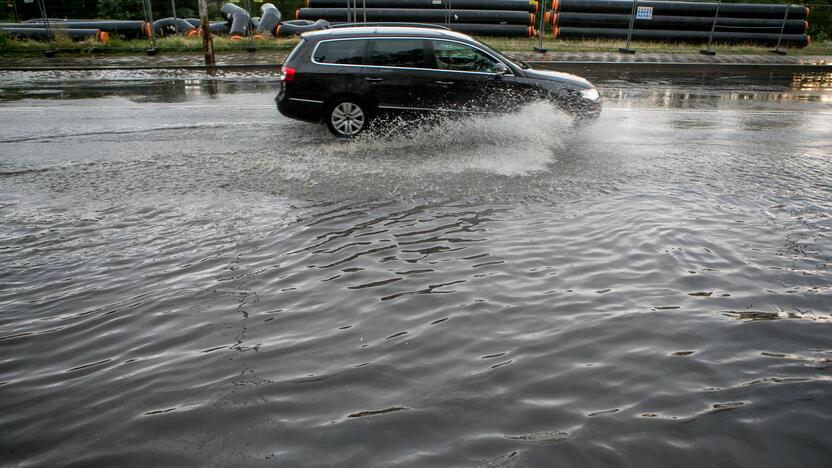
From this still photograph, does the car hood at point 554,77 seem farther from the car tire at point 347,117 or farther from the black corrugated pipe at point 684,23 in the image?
the black corrugated pipe at point 684,23

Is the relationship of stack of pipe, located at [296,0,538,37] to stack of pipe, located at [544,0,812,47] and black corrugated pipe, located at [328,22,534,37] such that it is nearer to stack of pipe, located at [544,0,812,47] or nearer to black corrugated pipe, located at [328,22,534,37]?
black corrugated pipe, located at [328,22,534,37]

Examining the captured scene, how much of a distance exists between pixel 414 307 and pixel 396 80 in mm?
5916

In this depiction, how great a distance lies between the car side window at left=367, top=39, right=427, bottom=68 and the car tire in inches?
31.5

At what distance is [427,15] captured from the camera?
2466cm

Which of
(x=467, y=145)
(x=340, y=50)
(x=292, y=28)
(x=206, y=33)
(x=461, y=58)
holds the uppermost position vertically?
(x=292, y=28)

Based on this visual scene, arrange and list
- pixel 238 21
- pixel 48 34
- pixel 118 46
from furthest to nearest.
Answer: pixel 238 21 < pixel 48 34 < pixel 118 46

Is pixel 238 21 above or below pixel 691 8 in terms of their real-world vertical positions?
below

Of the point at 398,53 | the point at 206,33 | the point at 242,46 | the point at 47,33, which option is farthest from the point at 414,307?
the point at 47,33

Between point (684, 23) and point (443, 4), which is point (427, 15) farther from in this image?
point (684, 23)

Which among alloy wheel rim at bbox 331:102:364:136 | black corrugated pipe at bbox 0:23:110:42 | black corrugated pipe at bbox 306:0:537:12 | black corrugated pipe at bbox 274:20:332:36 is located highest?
black corrugated pipe at bbox 306:0:537:12

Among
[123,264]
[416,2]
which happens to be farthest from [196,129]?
[416,2]

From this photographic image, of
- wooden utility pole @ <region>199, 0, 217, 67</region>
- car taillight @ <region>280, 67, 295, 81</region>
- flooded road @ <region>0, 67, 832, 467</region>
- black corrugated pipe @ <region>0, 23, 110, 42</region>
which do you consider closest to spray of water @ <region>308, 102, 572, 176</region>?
flooded road @ <region>0, 67, 832, 467</region>

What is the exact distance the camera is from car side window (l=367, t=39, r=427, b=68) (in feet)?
31.4

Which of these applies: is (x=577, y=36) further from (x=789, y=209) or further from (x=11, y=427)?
(x=11, y=427)
